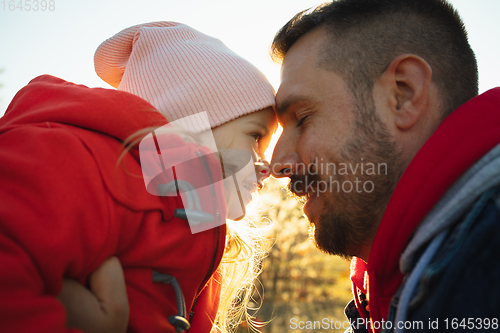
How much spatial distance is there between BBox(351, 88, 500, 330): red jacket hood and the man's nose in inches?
25.5

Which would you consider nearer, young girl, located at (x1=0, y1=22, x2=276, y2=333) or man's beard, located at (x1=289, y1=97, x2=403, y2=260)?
young girl, located at (x1=0, y1=22, x2=276, y2=333)

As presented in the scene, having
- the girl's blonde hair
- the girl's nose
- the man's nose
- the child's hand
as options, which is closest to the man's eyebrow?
the man's nose

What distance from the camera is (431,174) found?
1447 millimetres

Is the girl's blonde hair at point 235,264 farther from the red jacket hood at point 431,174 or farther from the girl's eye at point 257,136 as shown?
the red jacket hood at point 431,174

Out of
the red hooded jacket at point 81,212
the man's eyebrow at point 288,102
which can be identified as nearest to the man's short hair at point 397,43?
the man's eyebrow at point 288,102

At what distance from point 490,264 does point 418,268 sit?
0.24m

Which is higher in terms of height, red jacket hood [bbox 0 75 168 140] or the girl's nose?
red jacket hood [bbox 0 75 168 140]

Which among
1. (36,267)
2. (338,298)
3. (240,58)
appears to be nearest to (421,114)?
(240,58)

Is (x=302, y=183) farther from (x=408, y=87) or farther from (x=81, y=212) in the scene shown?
(x=81, y=212)

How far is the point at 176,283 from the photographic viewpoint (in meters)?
1.43

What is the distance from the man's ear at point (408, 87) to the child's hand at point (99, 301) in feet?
5.17

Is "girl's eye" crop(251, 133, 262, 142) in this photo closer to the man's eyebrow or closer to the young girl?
the young girl

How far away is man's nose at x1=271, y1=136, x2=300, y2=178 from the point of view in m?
2.03

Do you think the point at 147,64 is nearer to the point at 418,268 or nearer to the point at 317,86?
the point at 317,86
